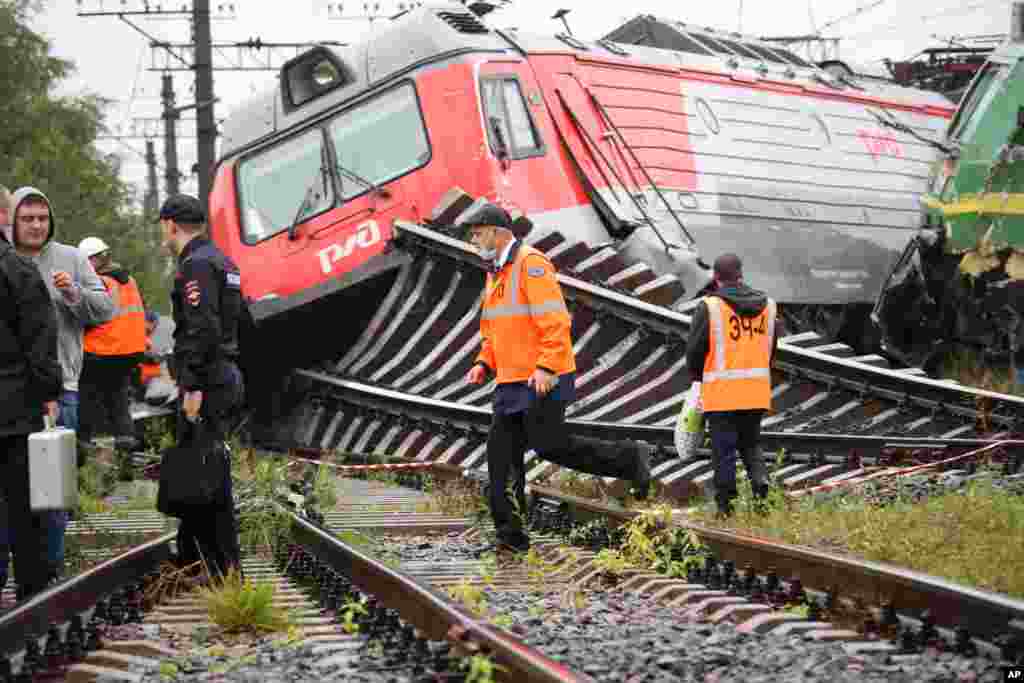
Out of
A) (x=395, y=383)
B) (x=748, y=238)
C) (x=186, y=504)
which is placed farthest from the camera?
(x=748, y=238)

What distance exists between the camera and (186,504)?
6.44 meters

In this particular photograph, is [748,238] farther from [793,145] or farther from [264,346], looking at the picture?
[264,346]

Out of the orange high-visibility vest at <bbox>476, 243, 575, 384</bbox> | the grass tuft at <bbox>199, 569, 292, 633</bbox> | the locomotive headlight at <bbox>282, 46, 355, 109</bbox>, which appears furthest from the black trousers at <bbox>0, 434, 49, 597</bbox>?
the locomotive headlight at <bbox>282, 46, 355, 109</bbox>

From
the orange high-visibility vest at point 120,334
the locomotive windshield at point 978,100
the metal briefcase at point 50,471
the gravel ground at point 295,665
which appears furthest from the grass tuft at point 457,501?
the locomotive windshield at point 978,100

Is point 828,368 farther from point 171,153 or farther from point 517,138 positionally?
point 171,153

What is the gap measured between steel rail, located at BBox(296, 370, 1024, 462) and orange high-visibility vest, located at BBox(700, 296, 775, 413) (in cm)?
123

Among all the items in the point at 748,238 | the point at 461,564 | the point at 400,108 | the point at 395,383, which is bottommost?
the point at 461,564

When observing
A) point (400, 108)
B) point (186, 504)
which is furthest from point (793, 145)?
point (186, 504)

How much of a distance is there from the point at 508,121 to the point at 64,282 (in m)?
7.48

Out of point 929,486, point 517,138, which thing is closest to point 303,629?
point 929,486

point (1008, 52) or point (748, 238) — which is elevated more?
point (1008, 52)

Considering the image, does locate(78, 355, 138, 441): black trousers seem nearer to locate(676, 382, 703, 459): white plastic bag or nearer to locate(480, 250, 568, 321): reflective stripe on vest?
locate(676, 382, 703, 459): white plastic bag

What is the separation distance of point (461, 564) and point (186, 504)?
154 cm

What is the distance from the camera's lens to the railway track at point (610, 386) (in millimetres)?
10039
